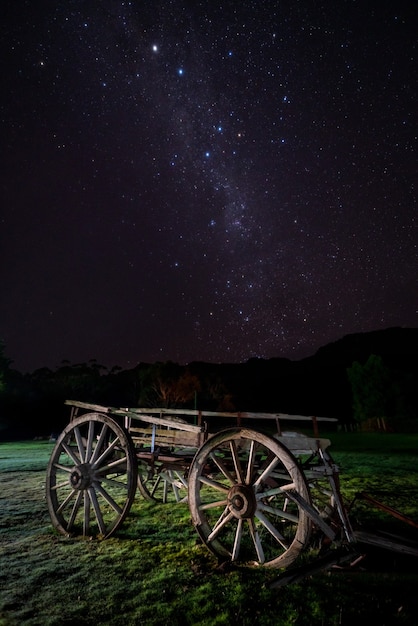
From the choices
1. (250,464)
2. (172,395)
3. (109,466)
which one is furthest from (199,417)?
(172,395)

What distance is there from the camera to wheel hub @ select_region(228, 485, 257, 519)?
5008mm

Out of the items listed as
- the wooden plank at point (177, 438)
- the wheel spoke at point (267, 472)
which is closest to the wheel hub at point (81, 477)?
the wooden plank at point (177, 438)

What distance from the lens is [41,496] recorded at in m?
9.83

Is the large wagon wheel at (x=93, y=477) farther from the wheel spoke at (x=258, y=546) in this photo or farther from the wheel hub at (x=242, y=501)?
the wheel spoke at (x=258, y=546)

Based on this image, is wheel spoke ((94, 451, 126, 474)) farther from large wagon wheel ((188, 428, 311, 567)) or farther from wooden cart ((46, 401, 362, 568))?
large wagon wheel ((188, 428, 311, 567))

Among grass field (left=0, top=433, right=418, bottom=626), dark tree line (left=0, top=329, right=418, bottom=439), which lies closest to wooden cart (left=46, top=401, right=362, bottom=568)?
grass field (left=0, top=433, right=418, bottom=626)

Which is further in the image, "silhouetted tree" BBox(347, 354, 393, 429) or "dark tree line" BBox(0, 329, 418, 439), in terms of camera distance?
"silhouetted tree" BBox(347, 354, 393, 429)

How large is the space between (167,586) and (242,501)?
1.28 meters

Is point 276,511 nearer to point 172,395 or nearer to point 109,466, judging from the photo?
point 109,466

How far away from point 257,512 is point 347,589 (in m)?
1.23

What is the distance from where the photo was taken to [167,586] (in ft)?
15.2

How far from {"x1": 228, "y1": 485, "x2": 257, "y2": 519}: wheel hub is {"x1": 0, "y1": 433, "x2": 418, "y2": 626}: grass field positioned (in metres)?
0.66

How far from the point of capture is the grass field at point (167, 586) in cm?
392

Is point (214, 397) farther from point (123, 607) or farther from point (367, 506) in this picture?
point (123, 607)
